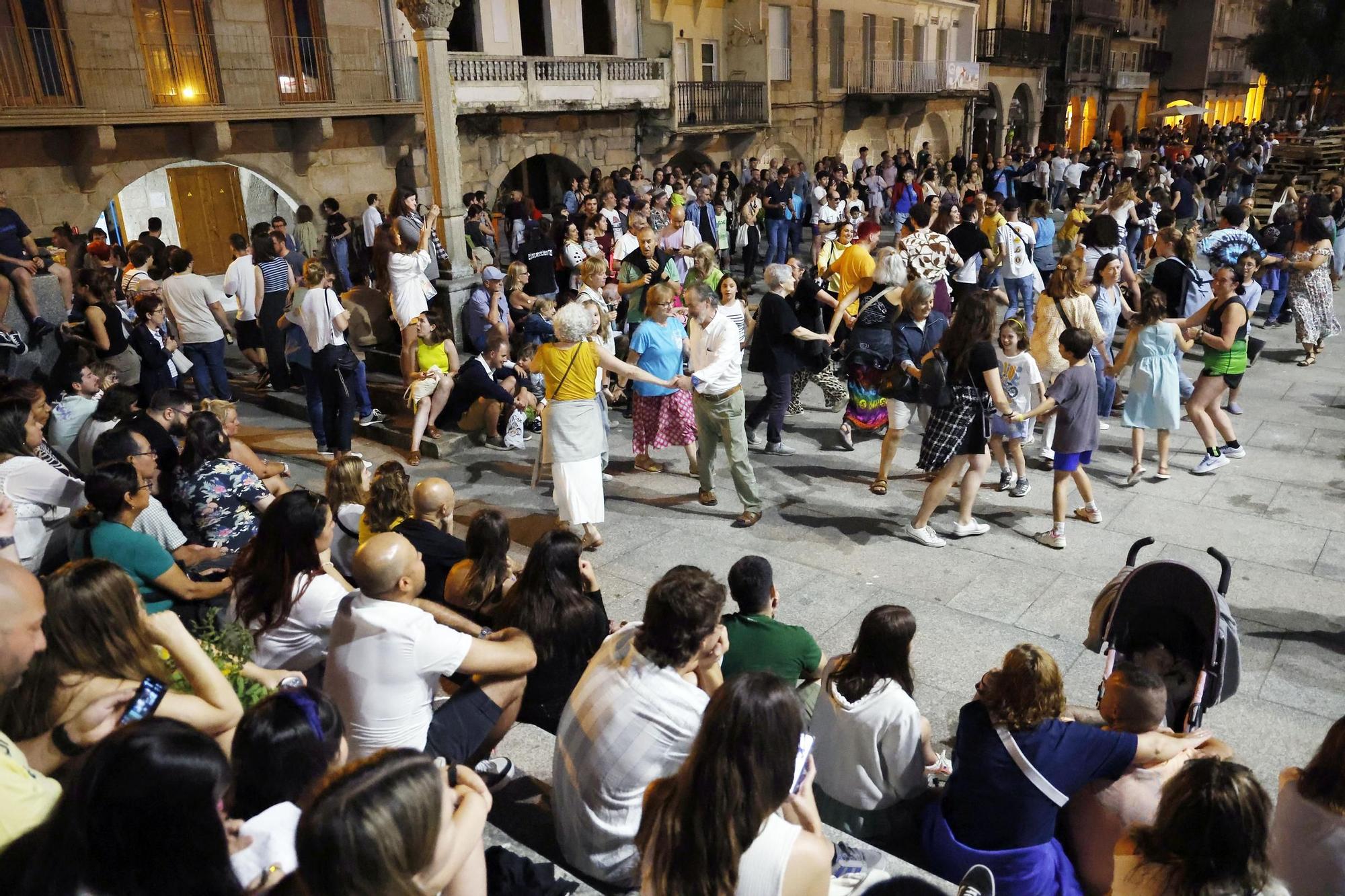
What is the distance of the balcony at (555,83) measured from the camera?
17438 millimetres

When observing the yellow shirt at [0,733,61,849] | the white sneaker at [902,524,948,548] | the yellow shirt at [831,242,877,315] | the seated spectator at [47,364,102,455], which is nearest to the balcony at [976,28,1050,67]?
the yellow shirt at [831,242,877,315]

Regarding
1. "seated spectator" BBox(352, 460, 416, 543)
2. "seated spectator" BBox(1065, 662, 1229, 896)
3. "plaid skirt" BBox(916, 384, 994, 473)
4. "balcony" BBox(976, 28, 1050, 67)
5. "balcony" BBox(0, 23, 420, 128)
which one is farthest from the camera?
"balcony" BBox(976, 28, 1050, 67)

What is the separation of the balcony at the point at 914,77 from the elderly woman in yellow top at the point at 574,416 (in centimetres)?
2330

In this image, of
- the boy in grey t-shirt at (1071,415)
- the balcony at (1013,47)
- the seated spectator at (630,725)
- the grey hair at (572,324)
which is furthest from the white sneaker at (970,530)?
the balcony at (1013,47)

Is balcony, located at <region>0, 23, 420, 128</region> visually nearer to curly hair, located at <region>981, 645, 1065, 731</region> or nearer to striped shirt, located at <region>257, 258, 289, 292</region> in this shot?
striped shirt, located at <region>257, 258, 289, 292</region>

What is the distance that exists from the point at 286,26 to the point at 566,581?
579 inches

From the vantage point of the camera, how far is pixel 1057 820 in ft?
10.7

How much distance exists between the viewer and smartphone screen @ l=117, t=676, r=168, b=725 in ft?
9.00

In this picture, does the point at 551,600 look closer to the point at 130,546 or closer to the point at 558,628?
the point at 558,628

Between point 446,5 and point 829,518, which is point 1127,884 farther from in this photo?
point 446,5

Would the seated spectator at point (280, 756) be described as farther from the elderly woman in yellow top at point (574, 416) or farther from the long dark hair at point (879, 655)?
the elderly woman in yellow top at point (574, 416)

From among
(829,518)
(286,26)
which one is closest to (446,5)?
(829,518)

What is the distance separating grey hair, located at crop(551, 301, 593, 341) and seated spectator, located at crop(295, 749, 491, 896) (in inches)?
158

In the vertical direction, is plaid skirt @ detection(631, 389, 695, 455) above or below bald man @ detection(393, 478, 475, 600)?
below
